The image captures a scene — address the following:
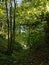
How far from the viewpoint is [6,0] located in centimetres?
2155

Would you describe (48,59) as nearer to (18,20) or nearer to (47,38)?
(47,38)

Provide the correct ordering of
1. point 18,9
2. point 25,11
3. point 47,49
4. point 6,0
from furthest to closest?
point 25,11
point 18,9
point 6,0
point 47,49

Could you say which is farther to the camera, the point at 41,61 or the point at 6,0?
the point at 6,0

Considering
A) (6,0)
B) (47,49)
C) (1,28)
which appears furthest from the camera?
(1,28)

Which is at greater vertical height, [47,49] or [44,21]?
[44,21]

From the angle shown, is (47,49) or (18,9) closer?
(47,49)

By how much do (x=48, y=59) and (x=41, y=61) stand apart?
489 millimetres

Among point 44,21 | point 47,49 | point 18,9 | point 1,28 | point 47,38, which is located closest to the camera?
point 47,49

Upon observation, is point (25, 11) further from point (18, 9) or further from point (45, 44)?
point (45, 44)

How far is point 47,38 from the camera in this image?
54.0 feet

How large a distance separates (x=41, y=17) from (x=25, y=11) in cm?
1343

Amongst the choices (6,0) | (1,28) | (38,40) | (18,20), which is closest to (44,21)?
(38,40)

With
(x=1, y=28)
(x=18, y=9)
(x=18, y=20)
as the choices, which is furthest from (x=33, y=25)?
(x=1, y=28)

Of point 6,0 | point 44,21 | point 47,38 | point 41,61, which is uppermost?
point 6,0
